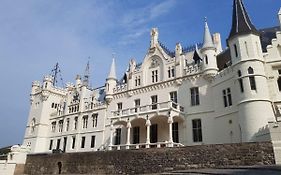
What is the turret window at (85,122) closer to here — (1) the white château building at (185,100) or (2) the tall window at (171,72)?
(1) the white château building at (185,100)

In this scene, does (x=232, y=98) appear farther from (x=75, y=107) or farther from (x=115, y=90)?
(x=75, y=107)

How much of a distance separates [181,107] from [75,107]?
21438 millimetres

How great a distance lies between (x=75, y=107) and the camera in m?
43.3

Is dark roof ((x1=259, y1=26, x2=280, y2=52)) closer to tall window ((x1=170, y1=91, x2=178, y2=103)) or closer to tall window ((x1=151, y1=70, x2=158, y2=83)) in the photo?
tall window ((x1=170, y1=91, x2=178, y2=103))

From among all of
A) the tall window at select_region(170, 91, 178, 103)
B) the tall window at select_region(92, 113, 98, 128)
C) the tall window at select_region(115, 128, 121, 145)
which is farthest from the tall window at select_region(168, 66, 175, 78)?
the tall window at select_region(92, 113, 98, 128)

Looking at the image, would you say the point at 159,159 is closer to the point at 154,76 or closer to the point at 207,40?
the point at 154,76

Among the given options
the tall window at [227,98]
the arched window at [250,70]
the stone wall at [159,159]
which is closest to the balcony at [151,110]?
the tall window at [227,98]

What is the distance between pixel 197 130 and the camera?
2800cm

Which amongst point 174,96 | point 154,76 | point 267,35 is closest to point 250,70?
point 267,35

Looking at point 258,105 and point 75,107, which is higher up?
point 75,107

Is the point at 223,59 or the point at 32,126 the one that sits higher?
the point at 223,59

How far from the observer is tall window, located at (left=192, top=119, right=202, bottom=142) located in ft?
90.7

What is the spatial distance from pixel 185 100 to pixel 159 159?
992 cm

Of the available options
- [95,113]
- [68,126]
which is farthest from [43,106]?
[95,113]
